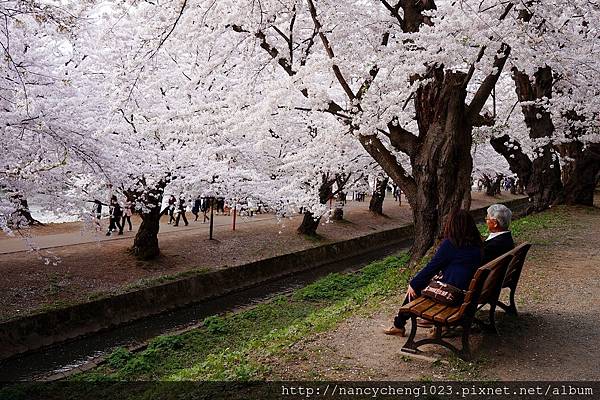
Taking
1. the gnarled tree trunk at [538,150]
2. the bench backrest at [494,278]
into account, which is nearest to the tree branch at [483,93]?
the bench backrest at [494,278]

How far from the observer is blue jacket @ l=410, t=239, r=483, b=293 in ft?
15.0

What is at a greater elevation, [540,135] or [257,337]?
[540,135]

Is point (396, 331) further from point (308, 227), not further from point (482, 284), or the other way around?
point (308, 227)

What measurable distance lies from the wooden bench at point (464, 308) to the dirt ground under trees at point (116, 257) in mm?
7790

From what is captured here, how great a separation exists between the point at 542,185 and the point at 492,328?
1485cm

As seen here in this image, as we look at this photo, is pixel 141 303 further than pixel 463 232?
Yes

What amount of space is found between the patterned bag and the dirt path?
547mm

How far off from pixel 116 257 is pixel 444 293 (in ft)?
37.7

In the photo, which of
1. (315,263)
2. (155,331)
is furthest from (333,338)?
(315,263)

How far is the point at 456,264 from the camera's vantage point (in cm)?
464

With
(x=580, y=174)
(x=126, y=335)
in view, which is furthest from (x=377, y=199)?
(x=126, y=335)

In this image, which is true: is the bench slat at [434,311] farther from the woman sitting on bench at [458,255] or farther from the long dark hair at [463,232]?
the long dark hair at [463,232]

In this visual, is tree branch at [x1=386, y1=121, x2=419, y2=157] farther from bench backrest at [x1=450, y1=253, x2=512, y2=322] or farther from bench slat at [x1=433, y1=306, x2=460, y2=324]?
bench slat at [x1=433, y1=306, x2=460, y2=324]

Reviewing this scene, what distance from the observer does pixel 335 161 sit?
17062mm
